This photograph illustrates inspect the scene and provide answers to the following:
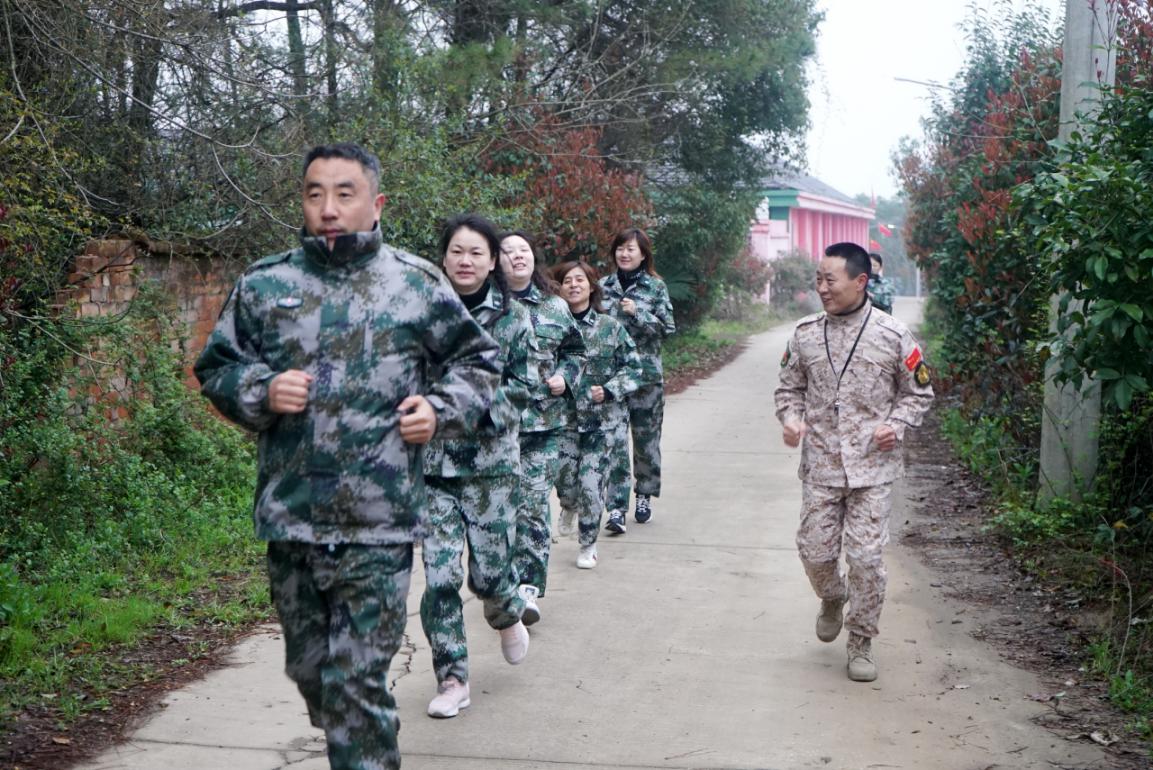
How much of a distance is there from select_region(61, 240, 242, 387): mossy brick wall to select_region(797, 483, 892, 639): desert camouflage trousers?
5.01 metres

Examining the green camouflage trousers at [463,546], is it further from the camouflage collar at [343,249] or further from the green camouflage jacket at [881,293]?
the green camouflage jacket at [881,293]

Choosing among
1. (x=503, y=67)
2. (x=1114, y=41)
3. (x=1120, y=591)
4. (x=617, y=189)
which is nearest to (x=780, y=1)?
(x=617, y=189)

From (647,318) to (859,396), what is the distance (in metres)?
3.36

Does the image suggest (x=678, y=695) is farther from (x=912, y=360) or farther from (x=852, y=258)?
(x=852, y=258)

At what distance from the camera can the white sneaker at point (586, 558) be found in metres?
7.89

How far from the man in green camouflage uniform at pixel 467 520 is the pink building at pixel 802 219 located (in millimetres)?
35144

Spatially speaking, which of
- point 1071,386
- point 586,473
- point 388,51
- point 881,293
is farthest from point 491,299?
point 881,293

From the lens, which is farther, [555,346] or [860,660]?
[555,346]

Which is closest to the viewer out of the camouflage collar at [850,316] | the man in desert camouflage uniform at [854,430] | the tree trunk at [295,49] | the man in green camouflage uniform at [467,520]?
the man in green camouflage uniform at [467,520]

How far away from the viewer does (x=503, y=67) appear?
49.2 feet

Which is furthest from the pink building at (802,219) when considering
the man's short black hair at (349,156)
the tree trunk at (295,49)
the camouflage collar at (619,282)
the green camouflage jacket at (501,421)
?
the man's short black hair at (349,156)

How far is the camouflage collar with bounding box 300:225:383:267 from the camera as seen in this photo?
3.73 meters

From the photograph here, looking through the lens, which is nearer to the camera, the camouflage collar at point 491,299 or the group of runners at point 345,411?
the group of runners at point 345,411

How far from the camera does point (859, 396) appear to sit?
→ 5.86 metres
